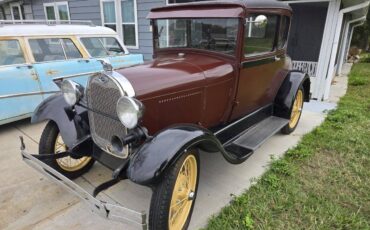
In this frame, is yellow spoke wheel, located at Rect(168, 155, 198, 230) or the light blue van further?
the light blue van

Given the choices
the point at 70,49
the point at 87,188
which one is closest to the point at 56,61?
the point at 70,49

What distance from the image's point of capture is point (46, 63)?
464 cm

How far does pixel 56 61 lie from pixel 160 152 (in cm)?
366

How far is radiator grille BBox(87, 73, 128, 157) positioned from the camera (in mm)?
2318

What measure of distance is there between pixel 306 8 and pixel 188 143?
8.04 m

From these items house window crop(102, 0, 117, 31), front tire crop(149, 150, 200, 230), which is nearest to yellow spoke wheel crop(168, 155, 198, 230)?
front tire crop(149, 150, 200, 230)

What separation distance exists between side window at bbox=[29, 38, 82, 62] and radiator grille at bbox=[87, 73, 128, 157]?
272 cm

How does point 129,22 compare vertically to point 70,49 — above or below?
above

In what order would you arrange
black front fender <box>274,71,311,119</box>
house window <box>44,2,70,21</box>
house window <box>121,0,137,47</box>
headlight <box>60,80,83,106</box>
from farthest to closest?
house window <box>44,2,70,21</box> < house window <box>121,0,137,47</box> < black front fender <box>274,71,311,119</box> < headlight <box>60,80,83,106</box>

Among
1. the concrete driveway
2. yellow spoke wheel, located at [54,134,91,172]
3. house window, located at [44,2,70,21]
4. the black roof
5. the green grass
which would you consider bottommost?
the concrete driveway

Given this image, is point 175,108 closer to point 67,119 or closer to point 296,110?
point 67,119

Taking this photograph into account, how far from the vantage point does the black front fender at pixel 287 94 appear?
409 cm

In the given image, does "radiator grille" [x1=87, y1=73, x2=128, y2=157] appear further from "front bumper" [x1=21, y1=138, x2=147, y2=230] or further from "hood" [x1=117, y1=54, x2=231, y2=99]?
"front bumper" [x1=21, y1=138, x2=147, y2=230]

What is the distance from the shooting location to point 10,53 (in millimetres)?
4395
